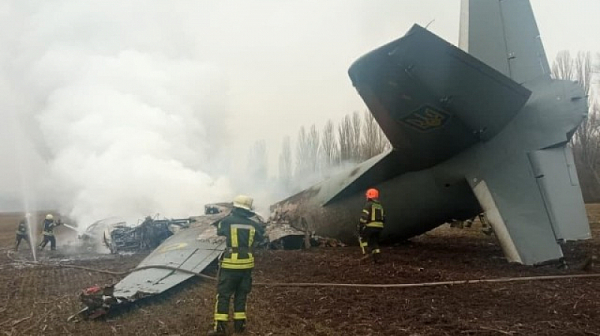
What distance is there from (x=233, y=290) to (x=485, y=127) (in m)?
5.64

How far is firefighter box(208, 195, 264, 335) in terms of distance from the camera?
6.13 metres

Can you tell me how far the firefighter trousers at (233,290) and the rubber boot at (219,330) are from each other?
0.07 m

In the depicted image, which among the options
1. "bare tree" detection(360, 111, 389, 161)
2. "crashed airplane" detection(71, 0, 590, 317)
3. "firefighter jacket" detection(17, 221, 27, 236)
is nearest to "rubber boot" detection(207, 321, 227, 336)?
"crashed airplane" detection(71, 0, 590, 317)

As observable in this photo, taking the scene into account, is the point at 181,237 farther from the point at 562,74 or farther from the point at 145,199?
the point at 562,74

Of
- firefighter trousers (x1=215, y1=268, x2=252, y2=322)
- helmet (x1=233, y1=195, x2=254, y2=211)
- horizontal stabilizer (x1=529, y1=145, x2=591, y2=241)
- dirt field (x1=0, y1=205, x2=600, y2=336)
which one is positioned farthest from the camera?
horizontal stabilizer (x1=529, y1=145, x2=591, y2=241)

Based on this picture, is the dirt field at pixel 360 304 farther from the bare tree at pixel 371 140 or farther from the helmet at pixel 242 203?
the bare tree at pixel 371 140

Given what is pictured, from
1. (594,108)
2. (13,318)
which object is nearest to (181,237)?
(13,318)

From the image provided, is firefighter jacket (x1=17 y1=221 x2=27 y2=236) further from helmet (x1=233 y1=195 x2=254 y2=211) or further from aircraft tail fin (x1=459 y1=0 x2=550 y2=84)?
aircraft tail fin (x1=459 y1=0 x2=550 y2=84)

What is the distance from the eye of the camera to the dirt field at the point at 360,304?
594 cm

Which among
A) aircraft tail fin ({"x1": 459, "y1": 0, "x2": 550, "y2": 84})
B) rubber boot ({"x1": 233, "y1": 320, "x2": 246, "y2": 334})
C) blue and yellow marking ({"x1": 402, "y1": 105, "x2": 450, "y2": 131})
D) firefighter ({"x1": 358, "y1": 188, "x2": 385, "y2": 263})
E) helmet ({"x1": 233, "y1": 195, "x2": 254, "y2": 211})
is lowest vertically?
rubber boot ({"x1": 233, "y1": 320, "x2": 246, "y2": 334})

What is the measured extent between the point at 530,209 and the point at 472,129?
5.69 ft

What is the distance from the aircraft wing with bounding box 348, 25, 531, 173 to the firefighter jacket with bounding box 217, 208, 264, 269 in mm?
3497

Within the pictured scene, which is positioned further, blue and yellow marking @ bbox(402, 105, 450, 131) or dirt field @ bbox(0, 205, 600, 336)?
blue and yellow marking @ bbox(402, 105, 450, 131)

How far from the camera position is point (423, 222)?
37.4 ft
